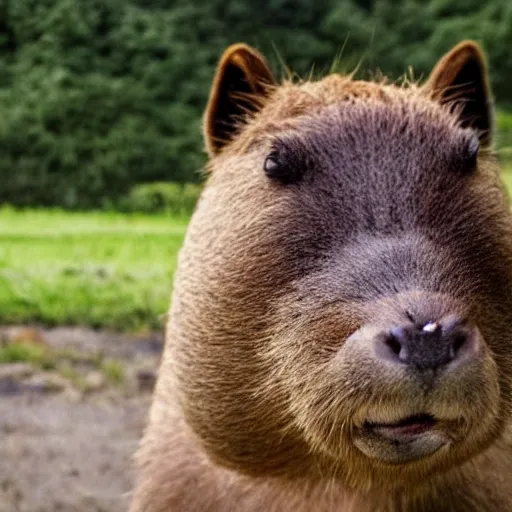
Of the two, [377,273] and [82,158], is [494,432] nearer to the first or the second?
[377,273]

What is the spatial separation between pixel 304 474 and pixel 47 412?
341 cm

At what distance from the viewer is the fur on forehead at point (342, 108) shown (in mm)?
2203

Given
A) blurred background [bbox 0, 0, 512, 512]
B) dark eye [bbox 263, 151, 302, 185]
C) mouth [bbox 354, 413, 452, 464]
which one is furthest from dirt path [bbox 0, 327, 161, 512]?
mouth [bbox 354, 413, 452, 464]

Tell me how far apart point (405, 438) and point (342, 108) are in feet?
2.58

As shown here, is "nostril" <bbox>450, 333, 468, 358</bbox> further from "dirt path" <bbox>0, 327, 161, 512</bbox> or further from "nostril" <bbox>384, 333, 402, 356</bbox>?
"dirt path" <bbox>0, 327, 161, 512</bbox>

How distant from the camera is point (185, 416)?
241 cm

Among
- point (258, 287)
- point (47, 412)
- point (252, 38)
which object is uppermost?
point (258, 287)

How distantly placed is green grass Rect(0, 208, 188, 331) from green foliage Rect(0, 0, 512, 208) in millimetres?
195

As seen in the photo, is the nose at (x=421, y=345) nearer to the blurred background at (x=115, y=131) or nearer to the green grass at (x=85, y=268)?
the blurred background at (x=115, y=131)

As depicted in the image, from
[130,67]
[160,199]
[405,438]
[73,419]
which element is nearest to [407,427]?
[405,438]

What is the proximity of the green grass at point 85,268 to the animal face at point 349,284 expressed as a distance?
4.30 m

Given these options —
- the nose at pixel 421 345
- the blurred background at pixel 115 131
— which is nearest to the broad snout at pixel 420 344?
the nose at pixel 421 345

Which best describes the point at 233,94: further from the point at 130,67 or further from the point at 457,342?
the point at 130,67

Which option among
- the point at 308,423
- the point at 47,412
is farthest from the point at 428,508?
the point at 47,412
